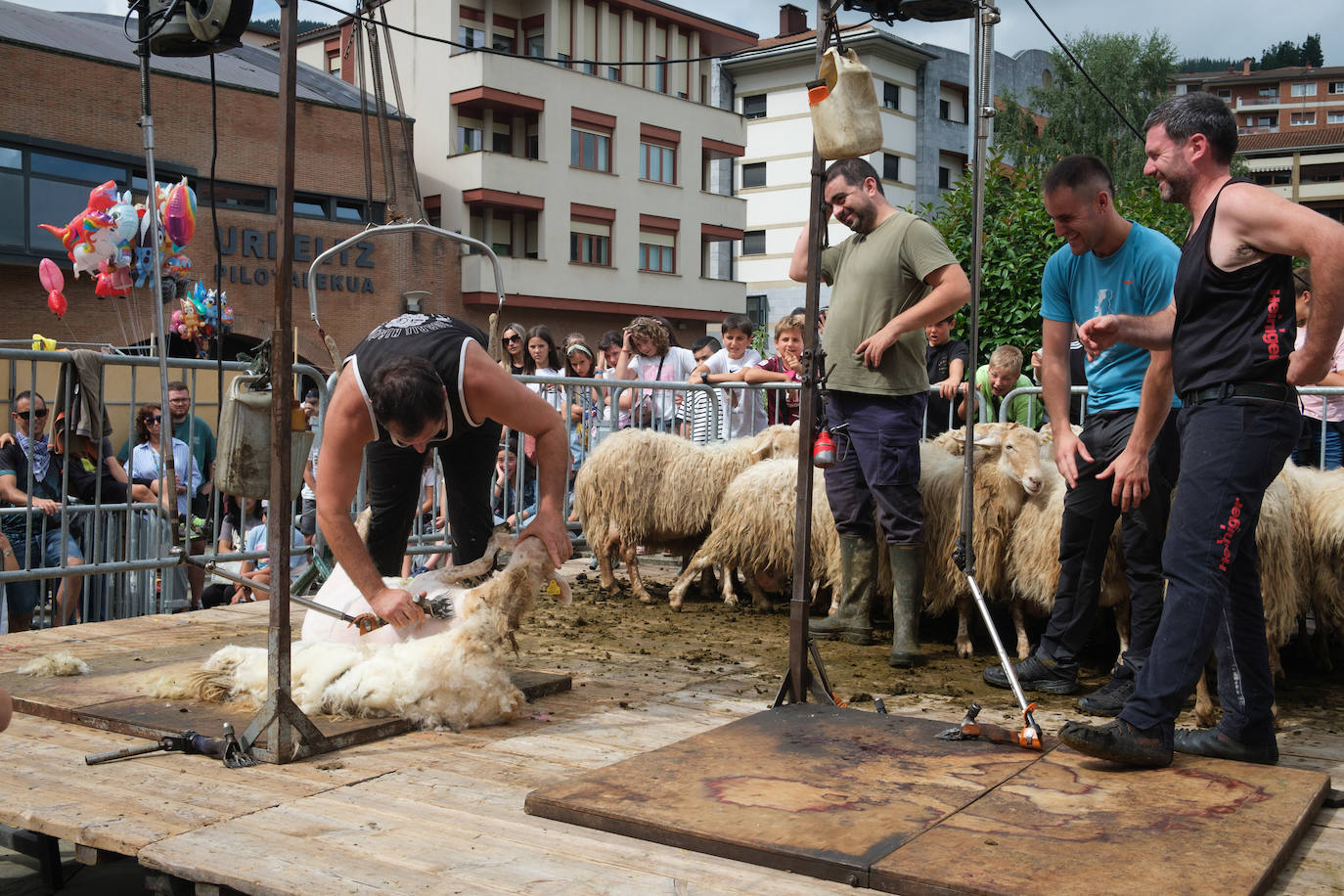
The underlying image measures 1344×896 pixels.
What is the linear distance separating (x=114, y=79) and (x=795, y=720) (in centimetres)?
2642

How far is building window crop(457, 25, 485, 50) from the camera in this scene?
34.6 metres

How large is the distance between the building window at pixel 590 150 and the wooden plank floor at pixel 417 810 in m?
32.6

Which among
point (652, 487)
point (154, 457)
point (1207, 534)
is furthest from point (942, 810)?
point (154, 457)

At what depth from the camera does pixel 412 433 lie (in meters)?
4.01

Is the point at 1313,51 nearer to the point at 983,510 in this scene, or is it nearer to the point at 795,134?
the point at 795,134

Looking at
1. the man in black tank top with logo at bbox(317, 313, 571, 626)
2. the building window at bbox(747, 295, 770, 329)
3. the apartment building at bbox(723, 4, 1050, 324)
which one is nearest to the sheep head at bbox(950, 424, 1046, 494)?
the man in black tank top with logo at bbox(317, 313, 571, 626)

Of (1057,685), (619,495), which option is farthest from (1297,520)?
(619,495)

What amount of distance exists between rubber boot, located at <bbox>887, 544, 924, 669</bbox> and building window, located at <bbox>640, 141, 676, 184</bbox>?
33.1m

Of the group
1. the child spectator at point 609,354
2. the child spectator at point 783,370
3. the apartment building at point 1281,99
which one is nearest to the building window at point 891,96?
the child spectator at point 609,354

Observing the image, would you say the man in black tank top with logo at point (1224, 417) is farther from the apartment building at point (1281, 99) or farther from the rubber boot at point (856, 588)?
the apartment building at point (1281, 99)

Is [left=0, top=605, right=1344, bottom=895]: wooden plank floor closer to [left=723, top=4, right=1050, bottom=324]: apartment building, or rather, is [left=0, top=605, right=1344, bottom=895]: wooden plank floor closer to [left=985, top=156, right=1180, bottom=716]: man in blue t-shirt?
[left=985, top=156, right=1180, bottom=716]: man in blue t-shirt

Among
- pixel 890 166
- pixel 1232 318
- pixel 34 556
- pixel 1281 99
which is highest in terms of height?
pixel 1281 99

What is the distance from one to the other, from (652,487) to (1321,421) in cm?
402

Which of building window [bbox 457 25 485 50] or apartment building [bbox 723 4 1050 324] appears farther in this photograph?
apartment building [bbox 723 4 1050 324]
